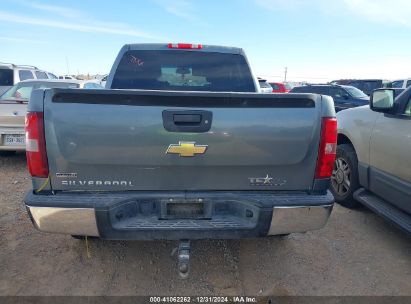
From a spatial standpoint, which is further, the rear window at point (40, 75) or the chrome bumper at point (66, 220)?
the rear window at point (40, 75)

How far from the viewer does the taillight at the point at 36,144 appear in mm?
2061

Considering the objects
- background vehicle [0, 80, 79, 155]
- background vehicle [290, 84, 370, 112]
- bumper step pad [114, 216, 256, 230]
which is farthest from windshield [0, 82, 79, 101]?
background vehicle [290, 84, 370, 112]

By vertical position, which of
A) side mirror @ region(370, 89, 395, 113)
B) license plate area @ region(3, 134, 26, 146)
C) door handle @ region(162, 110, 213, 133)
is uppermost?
side mirror @ region(370, 89, 395, 113)

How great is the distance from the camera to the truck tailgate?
208 cm

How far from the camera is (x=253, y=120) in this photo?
7.14ft

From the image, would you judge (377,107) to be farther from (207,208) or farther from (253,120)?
(207,208)

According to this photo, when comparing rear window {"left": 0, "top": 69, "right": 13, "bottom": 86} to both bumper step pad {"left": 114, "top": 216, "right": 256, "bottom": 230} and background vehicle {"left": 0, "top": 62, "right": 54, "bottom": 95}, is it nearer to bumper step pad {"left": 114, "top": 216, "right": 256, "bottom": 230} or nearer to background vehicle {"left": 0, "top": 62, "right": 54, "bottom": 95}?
background vehicle {"left": 0, "top": 62, "right": 54, "bottom": 95}

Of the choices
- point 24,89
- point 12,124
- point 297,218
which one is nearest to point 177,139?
point 297,218

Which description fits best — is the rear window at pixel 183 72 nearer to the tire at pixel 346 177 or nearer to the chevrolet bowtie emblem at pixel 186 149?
the tire at pixel 346 177

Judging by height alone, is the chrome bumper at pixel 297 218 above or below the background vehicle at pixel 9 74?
below

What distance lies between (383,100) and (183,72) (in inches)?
89.8

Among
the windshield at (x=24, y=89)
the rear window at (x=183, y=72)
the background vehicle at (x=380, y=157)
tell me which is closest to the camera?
the background vehicle at (x=380, y=157)

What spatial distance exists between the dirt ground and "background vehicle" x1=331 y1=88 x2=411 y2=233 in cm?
45

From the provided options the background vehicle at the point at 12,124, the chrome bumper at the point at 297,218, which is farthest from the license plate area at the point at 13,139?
the chrome bumper at the point at 297,218
